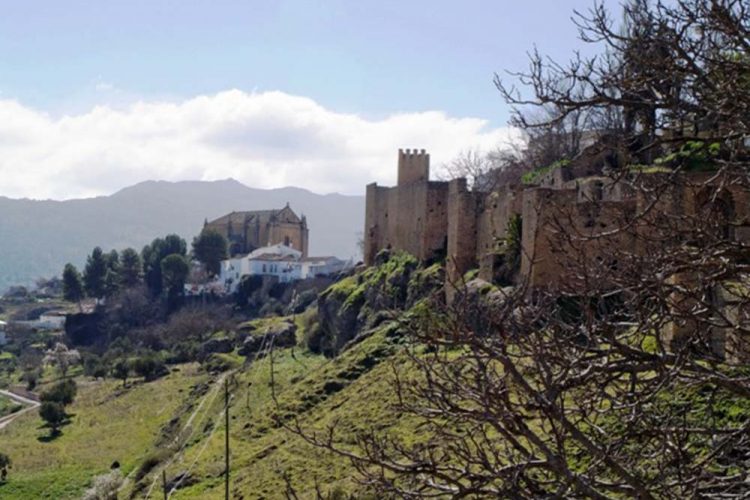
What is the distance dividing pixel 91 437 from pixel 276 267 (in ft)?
124

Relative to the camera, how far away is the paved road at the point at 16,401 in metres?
46.0

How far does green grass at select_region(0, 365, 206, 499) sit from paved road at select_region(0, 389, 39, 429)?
2.61 feet

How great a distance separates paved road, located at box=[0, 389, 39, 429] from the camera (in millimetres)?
45950

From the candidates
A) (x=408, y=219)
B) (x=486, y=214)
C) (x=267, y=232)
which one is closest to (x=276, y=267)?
(x=267, y=232)

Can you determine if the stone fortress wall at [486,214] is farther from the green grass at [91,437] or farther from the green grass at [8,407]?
the green grass at [8,407]

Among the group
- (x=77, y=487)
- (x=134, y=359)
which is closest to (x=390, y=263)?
(x=77, y=487)

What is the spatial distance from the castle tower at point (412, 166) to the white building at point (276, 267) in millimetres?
26798

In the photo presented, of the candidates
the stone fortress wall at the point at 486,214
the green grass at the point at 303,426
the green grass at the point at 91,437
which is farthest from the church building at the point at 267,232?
the green grass at the point at 303,426

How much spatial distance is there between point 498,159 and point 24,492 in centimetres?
3243

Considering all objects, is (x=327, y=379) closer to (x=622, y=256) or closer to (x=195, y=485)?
(x=195, y=485)

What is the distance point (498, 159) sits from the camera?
5100 cm

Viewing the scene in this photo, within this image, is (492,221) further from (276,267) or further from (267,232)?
(267,232)

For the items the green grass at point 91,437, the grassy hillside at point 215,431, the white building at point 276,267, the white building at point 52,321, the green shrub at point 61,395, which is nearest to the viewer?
the grassy hillside at point 215,431

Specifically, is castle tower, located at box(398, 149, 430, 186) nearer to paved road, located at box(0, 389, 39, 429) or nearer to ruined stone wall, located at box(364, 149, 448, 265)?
ruined stone wall, located at box(364, 149, 448, 265)
